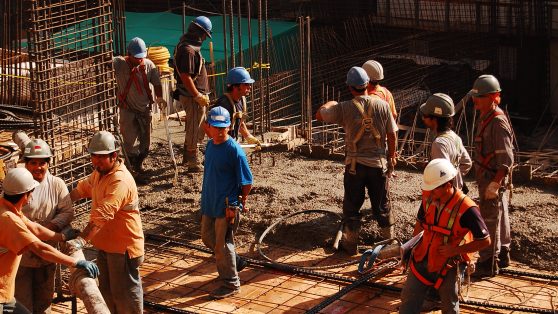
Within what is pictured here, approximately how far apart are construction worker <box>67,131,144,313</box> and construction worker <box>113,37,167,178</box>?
13.9 ft

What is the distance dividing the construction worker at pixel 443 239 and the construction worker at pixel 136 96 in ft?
18.5

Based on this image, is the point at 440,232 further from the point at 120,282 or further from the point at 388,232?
the point at 388,232

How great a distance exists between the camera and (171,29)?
19.9m

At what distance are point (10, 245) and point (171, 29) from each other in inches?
512

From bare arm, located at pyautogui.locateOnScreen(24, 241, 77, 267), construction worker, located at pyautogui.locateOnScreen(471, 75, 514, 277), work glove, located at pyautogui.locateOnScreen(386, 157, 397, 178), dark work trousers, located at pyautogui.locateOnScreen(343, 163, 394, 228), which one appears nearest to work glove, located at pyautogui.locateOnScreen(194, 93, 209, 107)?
dark work trousers, located at pyautogui.locateOnScreen(343, 163, 394, 228)

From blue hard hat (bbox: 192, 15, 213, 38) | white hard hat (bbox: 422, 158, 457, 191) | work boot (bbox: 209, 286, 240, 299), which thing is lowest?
work boot (bbox: 209, 286, 240, 299)

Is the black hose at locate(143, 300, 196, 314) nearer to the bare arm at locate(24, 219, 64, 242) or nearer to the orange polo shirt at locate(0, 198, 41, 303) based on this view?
the bare arm at locate(24, 219, 64, 242)

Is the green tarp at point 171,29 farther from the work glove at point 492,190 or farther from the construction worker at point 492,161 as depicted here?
the work glove at point 492,190

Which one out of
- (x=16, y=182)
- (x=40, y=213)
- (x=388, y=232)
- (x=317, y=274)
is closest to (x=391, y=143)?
(x=388, y=232)

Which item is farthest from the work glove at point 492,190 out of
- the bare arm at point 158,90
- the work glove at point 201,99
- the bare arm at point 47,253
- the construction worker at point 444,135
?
the bare arm at point 158,90

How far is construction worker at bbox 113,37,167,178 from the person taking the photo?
12.5 meters

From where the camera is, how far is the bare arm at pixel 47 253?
24.1 feet

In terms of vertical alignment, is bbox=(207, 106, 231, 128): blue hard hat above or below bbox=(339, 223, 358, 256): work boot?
above

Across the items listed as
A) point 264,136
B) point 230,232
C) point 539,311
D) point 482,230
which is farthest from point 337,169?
point 482,230
